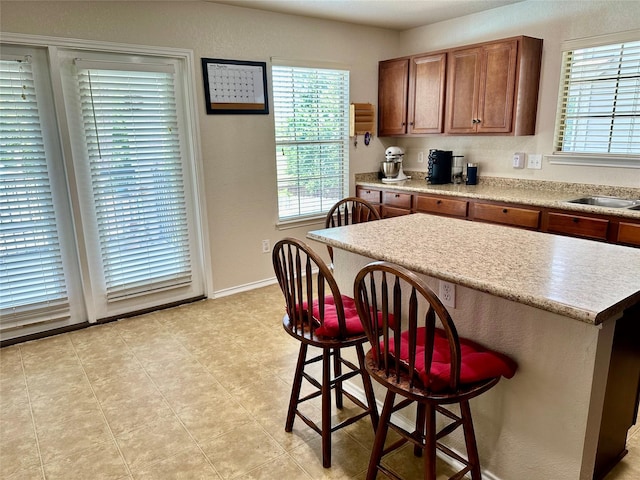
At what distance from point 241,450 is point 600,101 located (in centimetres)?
345

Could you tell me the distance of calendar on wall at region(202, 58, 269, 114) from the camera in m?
3.59

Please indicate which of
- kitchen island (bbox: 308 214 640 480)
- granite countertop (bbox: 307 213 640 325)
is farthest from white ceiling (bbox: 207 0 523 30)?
kitchen island (bbox: 308 214 640 480)

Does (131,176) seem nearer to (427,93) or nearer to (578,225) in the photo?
(427,93)

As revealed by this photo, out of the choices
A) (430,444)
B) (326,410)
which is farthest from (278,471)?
(430,444)

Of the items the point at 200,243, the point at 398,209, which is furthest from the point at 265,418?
the point at 398,209

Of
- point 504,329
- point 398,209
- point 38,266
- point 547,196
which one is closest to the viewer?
point 504,329

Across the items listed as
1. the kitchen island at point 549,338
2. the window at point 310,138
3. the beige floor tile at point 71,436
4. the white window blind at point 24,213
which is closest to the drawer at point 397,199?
the window at point 310,138

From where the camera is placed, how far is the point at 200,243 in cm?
381

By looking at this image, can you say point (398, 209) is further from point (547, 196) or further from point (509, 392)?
point (509, 392)

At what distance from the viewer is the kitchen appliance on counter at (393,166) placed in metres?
4.62

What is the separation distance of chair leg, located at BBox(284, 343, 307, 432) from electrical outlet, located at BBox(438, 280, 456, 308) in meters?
0.66

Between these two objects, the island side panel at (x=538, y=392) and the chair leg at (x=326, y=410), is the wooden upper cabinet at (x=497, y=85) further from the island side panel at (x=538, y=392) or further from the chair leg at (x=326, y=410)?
the chair leg at (x=326, y=410)

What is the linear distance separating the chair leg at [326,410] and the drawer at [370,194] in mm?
2779

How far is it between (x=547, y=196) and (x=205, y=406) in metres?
2.88
